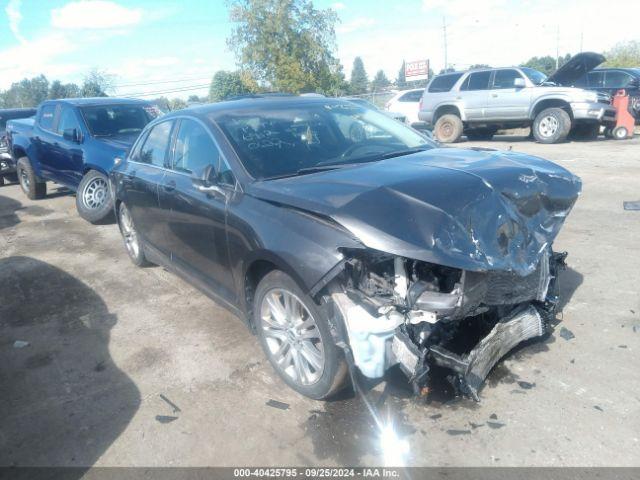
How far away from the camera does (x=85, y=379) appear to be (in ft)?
11.7

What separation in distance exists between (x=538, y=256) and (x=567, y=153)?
32.4 ft

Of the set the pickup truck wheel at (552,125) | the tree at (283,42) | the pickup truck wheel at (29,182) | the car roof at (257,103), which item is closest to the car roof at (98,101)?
the pickup truck wheel at (29,182)

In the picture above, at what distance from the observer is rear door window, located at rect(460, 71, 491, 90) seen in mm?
14234

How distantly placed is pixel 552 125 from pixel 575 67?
4.93 ft

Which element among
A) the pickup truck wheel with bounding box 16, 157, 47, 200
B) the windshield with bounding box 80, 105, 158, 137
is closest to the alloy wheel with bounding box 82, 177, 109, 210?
the windshield with bounding box 80, 105, 158, 137

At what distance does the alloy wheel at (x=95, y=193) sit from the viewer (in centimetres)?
779

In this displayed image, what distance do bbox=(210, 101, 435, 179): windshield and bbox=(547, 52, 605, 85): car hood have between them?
33.8 feet

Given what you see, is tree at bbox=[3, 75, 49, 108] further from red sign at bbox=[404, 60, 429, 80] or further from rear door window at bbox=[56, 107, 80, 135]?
rear door window at bbox=[56, 107, 80, 135]

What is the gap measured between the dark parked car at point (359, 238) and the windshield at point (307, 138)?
Result: 1cm

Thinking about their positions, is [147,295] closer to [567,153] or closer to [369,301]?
[369,301]

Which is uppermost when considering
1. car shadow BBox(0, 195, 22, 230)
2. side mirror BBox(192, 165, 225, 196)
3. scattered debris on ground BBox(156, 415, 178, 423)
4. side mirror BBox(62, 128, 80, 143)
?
side mirror BBox(62, 128, 80, 143)

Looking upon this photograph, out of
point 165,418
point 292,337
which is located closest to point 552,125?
point 292,337

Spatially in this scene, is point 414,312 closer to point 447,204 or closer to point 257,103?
point 447,204

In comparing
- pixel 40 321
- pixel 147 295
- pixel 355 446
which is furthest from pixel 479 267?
pixel 40 321
